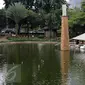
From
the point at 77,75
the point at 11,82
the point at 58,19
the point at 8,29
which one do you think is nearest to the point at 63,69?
the point at 77,75

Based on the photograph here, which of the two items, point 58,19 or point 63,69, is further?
point 58,19

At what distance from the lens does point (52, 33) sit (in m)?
72.4

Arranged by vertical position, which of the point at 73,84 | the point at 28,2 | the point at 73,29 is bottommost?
the point at 73,84

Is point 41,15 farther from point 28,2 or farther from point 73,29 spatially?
point 73,29

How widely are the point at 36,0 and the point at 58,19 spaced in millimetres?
10080

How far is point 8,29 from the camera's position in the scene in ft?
273

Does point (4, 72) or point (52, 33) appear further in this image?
point (52, 33)

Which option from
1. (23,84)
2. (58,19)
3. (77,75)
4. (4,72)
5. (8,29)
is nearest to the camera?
(23,84)

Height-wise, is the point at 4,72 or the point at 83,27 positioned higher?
the point at 83,27

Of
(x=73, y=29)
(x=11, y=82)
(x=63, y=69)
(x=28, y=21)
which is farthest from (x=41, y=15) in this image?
(x=11, y=82)

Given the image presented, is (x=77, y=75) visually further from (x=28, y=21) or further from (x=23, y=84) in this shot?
(x=28, y=21)

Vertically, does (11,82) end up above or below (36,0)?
below

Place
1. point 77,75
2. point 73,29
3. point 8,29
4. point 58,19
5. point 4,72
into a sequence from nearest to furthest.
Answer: point 77,75 < point 4,72 < point 73,29 < point 58,19 < point 8,29

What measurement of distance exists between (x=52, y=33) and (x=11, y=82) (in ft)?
189
